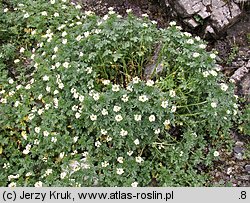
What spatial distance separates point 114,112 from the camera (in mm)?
3941

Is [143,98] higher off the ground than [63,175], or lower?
higher

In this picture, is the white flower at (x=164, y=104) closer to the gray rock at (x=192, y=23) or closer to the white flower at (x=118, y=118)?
the white flower at (x=118, y=118)

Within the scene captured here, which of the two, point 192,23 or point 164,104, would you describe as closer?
point 164,104

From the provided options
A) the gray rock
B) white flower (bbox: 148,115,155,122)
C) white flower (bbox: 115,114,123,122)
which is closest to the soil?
the gray rock

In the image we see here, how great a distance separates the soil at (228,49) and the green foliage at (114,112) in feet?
0.53

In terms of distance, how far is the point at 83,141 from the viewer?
4148 millimetres

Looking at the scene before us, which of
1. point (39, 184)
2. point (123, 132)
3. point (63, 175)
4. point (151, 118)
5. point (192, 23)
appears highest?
point (192, 23)

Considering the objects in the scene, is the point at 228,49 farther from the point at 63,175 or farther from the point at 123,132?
the point at 63,175

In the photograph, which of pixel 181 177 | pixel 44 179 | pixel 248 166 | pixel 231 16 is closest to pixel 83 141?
pixel 44 179

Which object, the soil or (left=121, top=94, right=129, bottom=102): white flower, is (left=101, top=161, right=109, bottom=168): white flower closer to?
(left=121, top=94, right=129, bottom=102): white flower

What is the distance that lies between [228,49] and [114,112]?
7.02ft

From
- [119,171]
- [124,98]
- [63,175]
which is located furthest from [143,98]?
[63,175]

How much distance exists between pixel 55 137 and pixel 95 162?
0.48 metres
